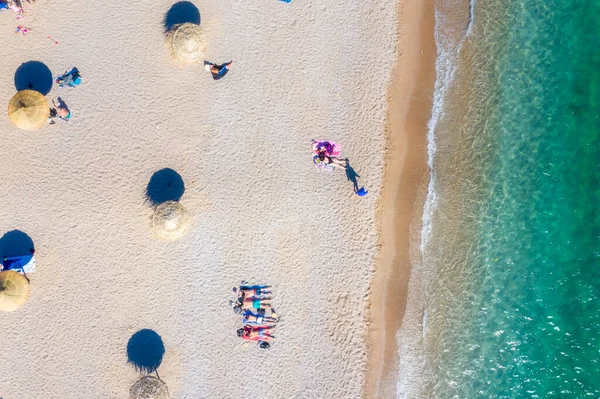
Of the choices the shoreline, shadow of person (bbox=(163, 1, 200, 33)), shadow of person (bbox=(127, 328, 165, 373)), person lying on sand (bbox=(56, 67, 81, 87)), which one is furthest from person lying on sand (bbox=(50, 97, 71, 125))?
the shoreline

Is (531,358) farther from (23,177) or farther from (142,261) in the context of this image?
(23,177)

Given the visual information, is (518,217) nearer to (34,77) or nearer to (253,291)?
(253,291)

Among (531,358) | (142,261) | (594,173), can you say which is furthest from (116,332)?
(594,173)

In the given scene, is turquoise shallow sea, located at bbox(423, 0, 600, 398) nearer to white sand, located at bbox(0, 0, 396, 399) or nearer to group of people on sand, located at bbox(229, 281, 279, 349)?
white sand, located at bbox(0, 0, 396, 399)

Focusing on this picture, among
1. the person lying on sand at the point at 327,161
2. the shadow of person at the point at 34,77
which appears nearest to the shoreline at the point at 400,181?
the person lying on sand at the point at 327,161

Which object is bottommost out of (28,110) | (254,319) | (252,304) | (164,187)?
(254,319)

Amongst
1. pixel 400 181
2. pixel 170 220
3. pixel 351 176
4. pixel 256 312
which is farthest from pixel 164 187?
pixel 400 181
